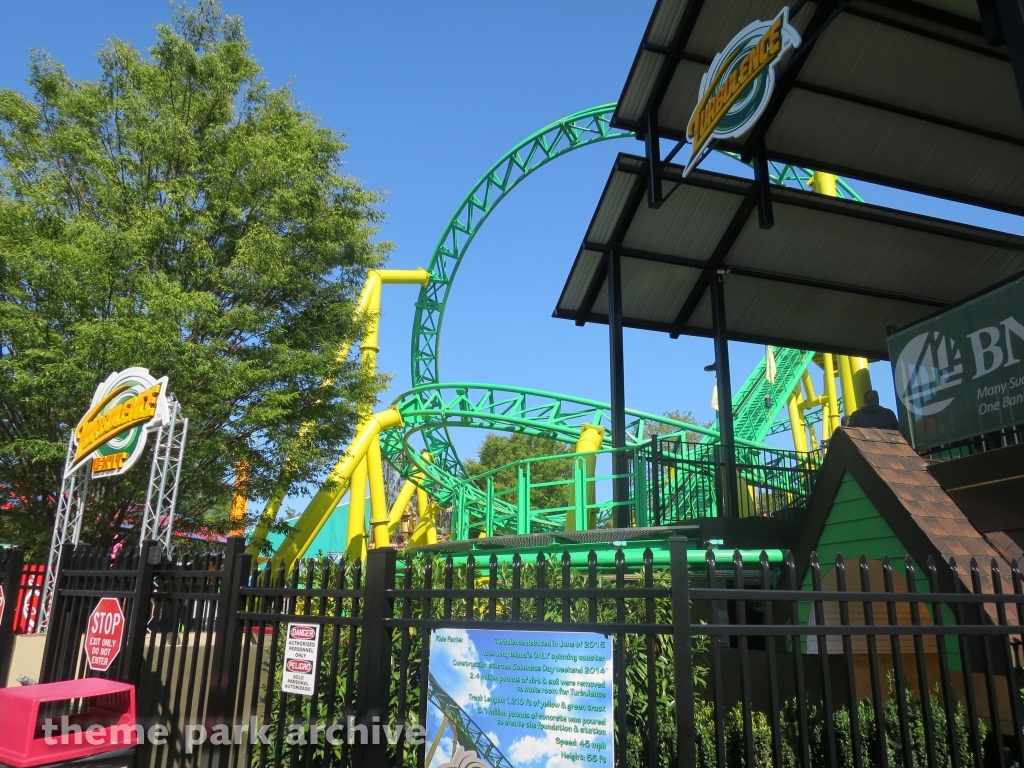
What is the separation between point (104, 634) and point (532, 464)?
34.1m

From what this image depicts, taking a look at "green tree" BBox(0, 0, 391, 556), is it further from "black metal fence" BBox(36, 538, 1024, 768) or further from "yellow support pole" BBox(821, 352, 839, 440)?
"yellow support pole" BBox(821, 352, 839, 440)

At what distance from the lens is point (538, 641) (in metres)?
3.26

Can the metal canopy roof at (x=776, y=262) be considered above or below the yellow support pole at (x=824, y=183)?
below

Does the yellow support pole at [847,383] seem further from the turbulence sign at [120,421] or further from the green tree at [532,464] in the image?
the green tree at [532,464]

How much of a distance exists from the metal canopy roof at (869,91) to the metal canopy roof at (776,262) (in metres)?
0.63

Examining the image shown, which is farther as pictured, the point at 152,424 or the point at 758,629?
the point at 152,424

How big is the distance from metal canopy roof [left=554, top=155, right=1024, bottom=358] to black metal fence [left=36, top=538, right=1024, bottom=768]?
561cm

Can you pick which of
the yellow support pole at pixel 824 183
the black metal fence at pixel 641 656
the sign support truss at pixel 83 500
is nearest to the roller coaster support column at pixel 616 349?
the black metal fence at pixel 641 656

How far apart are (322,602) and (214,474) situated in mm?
8398

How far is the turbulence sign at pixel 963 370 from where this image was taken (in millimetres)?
5914

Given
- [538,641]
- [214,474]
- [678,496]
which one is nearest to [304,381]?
[214,474]

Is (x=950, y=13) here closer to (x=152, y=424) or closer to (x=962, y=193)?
(x=962, y=193)

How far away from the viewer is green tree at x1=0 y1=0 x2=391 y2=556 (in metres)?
10.0

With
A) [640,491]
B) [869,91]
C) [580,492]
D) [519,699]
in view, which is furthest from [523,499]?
[869,91]
